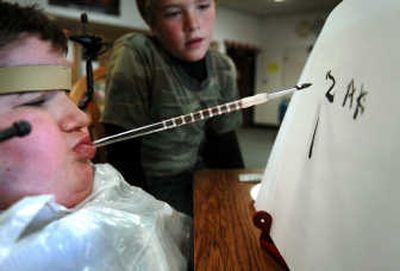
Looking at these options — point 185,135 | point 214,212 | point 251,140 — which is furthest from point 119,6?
point 214,212

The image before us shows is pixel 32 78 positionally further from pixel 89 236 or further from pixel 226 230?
pixel 226 230

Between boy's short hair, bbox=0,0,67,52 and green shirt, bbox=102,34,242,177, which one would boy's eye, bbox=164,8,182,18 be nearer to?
green shirt, bbox=102,34,242,177

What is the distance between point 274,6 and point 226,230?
20.4ft

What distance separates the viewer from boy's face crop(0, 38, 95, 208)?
1.23ft

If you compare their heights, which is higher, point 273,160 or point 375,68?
point 375,68

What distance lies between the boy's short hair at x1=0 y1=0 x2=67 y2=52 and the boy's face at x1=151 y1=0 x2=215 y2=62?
13.5 inches

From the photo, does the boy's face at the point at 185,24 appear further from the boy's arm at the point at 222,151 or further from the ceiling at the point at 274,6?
the ceiling at the point at 274,6

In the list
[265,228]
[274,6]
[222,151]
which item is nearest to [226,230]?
[265,228]

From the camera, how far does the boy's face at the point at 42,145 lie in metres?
0.38

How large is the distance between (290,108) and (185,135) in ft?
1.27

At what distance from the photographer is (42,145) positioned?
15.3 inches

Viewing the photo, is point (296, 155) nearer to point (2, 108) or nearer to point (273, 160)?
point (273, 160)

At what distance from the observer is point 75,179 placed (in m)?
0.43

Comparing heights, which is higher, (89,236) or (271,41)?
(89,236)
